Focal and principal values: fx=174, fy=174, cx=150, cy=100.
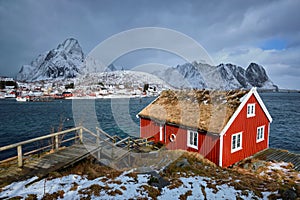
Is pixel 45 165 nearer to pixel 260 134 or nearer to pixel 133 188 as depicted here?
pixel 133 188

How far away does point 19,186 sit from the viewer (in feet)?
19.5

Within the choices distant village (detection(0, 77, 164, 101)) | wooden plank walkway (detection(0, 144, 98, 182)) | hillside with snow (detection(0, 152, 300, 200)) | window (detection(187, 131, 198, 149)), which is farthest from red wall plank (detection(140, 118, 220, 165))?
distant village (detection(0, 77, 164, 101))

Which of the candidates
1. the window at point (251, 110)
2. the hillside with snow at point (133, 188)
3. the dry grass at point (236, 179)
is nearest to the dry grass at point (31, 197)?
the hillside with snow at point (133, 188)

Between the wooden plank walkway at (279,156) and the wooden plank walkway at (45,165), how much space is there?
12.7m

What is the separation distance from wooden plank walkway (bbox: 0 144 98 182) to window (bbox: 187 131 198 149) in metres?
7.01

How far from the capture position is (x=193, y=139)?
1305 centimetres

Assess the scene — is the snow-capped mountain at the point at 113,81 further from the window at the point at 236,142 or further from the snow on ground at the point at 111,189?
the snow on ground at the point at 111,189

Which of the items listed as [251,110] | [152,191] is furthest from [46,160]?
[251,110]

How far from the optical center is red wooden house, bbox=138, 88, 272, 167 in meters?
11.9

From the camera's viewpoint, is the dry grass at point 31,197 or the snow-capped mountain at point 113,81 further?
the snow-capped mountain at point 113,81

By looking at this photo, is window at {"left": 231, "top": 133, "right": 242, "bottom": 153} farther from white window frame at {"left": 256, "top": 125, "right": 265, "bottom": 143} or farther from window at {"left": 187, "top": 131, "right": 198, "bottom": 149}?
white window frame at {"left": 256, "top": 125, "right": 265, "bottom": 143}

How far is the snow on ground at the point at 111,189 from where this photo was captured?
5355 millimetres

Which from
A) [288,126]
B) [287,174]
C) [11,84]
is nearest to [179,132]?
[287,174]

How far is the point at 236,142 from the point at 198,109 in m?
3.62
